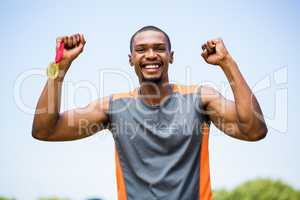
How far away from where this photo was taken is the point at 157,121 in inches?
141

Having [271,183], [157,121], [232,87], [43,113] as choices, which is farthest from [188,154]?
[271,183]

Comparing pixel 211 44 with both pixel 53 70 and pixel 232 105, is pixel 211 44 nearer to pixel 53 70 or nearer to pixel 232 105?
pixel 232 105

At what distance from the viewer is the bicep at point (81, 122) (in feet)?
11.9

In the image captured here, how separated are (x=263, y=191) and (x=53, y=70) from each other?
1087 cm

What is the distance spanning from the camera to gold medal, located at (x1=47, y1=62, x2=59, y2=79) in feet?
11.5

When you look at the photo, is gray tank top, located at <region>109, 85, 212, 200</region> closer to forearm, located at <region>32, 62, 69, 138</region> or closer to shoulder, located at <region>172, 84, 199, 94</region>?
shoulder, located at <region>172, 84, 199, 94</region>

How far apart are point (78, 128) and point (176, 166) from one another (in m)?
0.87

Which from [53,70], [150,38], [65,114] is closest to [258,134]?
[150,38]

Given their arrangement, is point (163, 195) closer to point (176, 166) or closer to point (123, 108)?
point (176, 166)

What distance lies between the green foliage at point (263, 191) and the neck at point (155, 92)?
363 inches

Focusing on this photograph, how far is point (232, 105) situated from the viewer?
350 cm

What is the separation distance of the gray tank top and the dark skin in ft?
0.36

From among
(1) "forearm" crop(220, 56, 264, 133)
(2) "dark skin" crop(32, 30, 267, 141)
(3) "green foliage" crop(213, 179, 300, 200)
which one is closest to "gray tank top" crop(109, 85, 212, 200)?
(2) "dark skin" crop(32, 30, 267, 141)

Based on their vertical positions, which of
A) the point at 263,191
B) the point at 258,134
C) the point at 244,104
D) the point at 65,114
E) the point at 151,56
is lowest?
the point at 263,191
